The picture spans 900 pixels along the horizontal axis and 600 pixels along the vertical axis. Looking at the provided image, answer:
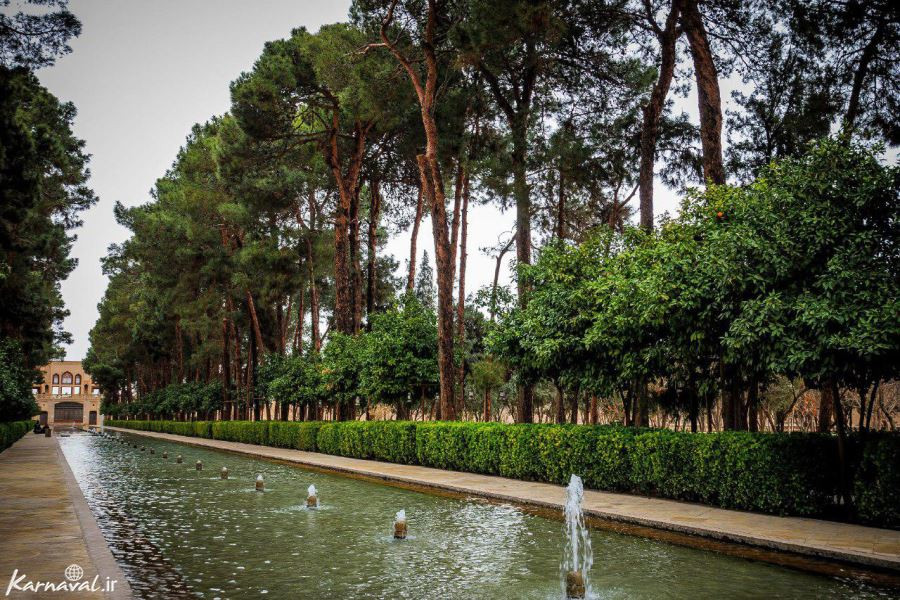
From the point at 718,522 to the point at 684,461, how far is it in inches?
89.6

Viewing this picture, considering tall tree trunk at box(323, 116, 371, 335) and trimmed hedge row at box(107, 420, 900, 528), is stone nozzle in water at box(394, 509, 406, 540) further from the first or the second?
tall tree trunk at box(323, 116, 371, 335)

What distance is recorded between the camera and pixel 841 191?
966 centimetres

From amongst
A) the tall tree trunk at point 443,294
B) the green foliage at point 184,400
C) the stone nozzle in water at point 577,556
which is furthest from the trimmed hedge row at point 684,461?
the green foliage at point 184,400

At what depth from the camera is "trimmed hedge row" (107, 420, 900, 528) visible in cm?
921

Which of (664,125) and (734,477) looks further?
(664,125)

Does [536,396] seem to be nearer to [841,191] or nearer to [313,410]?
[313,410]

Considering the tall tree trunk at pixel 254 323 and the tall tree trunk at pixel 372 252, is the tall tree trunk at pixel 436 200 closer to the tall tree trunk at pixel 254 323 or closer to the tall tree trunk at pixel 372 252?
the tall tree trunk at pixel 372 252

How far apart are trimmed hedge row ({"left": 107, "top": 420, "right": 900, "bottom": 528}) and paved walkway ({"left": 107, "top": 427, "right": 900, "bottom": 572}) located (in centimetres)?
28

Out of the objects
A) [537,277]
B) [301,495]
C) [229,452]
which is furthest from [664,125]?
[229,452]

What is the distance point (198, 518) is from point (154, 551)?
9.00 feet

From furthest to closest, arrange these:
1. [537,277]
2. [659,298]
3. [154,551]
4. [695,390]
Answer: [537,277], [695,390], [659,298], [154,551]

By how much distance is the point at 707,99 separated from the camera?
14.6 m

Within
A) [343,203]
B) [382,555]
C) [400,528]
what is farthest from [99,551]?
[343,203]

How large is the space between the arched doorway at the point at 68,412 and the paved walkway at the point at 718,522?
384ft
